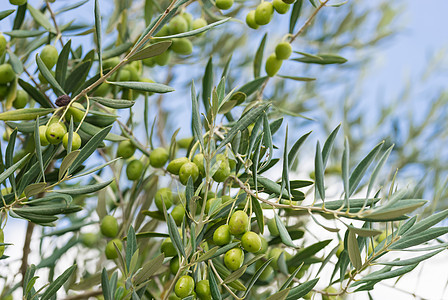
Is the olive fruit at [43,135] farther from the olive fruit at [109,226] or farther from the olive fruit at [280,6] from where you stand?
the olive fruit at [280,6]

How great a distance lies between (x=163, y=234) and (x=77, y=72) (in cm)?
30

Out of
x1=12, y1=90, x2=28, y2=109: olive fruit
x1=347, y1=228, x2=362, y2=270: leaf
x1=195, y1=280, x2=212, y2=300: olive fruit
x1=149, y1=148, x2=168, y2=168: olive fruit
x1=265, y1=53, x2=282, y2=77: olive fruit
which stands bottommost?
x1=195, y1=280, x2=212, y2=300: olive fruit

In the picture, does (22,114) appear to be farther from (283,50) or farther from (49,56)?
(283,50)

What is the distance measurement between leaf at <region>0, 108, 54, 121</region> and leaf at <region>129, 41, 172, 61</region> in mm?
168

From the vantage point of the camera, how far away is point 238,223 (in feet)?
2.15

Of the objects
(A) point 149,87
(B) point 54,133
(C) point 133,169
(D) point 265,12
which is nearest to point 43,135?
(B) point 54,133

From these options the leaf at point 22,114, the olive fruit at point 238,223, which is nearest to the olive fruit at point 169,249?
the olive fruit at point 238,223

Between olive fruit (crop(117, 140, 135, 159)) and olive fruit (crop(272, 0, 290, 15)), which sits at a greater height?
olive fruit (crop(272, 0, 290, 15))

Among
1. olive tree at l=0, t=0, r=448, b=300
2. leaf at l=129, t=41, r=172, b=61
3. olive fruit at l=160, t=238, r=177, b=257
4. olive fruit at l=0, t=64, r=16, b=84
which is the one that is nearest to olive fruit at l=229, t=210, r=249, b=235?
olive tree at l=0, t=0, r=448, b=300

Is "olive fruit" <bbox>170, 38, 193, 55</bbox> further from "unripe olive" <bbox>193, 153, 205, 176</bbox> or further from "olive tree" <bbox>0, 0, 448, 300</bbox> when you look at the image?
"unripe olive" <bbox>193, 153, 205, 176</bbox>

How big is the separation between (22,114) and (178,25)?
0.36 metres

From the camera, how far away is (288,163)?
0.67 metres

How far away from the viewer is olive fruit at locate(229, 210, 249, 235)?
0.66 m

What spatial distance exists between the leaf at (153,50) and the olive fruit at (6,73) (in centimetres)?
27
